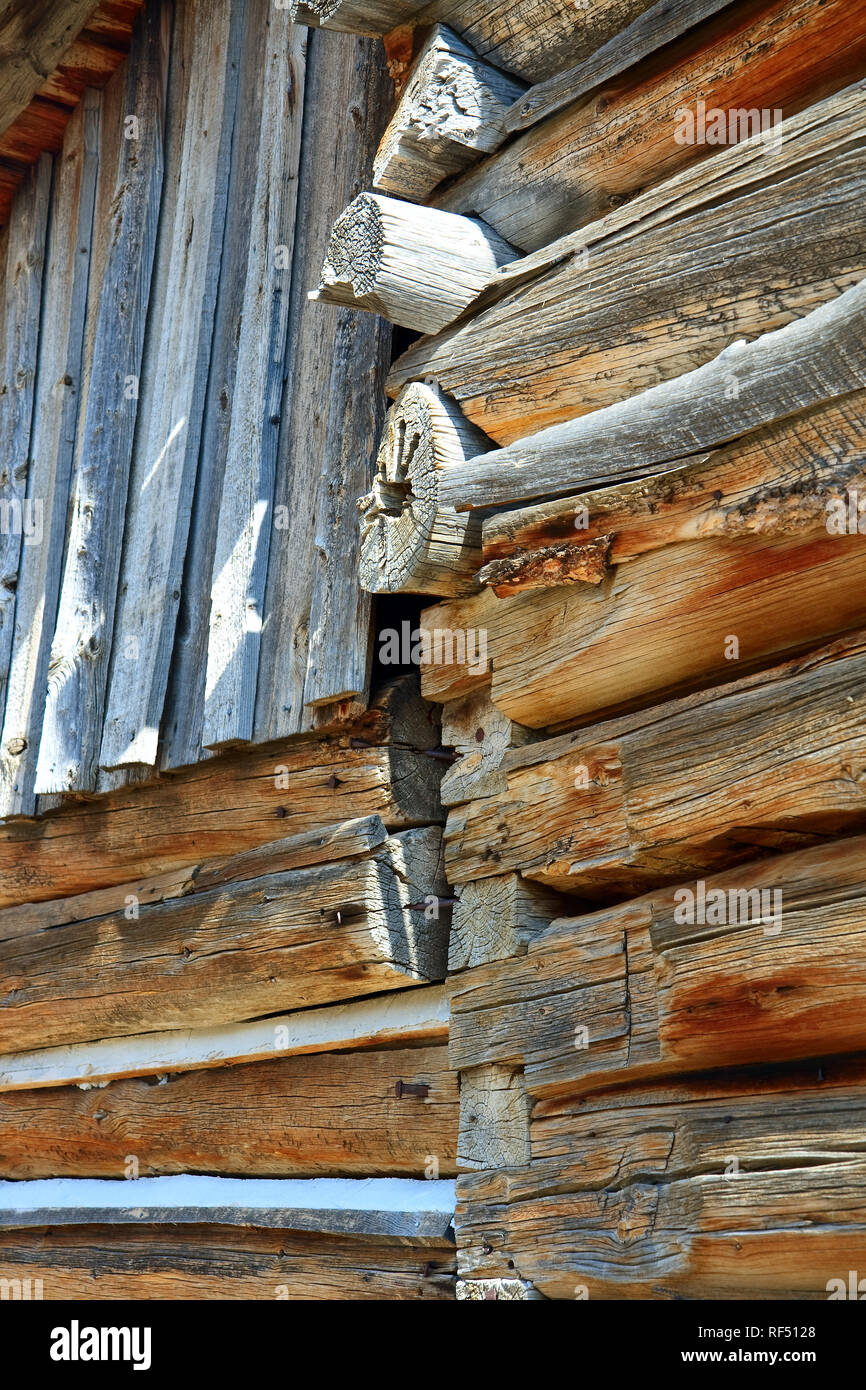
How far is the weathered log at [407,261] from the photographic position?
10.3 feet

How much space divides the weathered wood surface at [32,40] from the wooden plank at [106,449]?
28 cm

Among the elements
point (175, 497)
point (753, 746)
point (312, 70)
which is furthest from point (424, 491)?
point (312, 70)

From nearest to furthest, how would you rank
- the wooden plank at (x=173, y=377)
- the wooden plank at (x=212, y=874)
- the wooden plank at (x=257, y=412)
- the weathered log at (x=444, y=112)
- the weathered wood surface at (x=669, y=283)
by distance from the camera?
1. the weathered wood surface at (x=669, y=283)
2. the weathered log at (x=444, y=112)
3. the wooden plank at (x=212, y=874)
4. the wooden plank at (x=257, y=412)
5. the wooden plank at (x=173, y=377)

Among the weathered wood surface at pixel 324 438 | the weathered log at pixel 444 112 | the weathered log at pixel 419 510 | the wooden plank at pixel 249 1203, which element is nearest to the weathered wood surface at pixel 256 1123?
the wooden plank at pixel 249 1203

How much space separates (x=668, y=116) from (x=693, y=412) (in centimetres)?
74

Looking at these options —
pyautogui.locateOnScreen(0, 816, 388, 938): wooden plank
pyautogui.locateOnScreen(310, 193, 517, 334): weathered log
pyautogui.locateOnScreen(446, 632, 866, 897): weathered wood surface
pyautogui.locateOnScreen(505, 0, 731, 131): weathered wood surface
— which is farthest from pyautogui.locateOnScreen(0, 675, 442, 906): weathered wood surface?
pyautogui.locateOnScreen(505, 0, 731, 131): weathered wood surface

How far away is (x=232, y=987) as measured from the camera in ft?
12.4

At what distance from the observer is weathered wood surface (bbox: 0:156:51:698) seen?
492cm

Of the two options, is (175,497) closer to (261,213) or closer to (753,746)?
(261,213)

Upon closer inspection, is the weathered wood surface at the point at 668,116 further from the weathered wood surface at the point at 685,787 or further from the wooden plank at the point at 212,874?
the wooden plank at the point at 212,874

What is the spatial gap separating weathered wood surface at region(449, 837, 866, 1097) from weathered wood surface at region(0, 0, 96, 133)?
11.9 feet

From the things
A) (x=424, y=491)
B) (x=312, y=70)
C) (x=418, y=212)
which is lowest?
(x=424, y=491)

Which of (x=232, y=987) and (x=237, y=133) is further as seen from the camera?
(x=237, y=133)

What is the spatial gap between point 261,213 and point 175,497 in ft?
2.94
